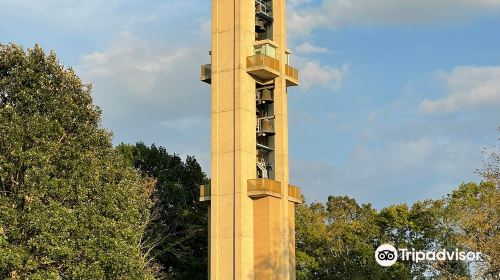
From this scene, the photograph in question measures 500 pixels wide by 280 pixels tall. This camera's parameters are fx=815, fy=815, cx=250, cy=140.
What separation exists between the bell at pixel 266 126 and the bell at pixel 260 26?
7.10 m

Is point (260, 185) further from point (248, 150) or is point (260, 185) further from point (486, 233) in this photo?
point (486, 233)

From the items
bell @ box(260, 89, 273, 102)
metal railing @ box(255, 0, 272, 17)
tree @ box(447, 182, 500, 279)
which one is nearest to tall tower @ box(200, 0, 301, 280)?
bell @ box(260, 89, 273, 102)

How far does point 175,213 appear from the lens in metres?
68.2

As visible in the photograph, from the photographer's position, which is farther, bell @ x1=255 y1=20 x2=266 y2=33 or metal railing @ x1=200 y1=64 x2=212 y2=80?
bell @ x1=255 y1=20 x2=266 y2=33

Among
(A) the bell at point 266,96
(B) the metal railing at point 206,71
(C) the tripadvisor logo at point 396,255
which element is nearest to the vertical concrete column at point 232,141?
(B) the metal railing at point 206,71

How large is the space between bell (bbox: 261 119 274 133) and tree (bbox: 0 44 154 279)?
40.0ft

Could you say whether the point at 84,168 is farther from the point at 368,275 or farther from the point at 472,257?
the point at 368,275

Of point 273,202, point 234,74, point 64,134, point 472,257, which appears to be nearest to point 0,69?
point 64,134

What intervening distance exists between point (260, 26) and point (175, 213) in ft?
61.1

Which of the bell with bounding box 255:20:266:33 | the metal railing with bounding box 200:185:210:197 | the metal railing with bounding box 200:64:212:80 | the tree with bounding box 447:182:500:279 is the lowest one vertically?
the tree with bounding box 447:182:500:279

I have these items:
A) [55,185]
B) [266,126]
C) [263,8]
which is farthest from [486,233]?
[263,8]

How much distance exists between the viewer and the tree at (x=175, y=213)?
66.2 meters

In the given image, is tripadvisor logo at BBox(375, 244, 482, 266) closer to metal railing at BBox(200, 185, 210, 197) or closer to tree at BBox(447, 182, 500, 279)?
metal railing at BBox(200, 185, 210, 197)

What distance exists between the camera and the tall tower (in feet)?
171
